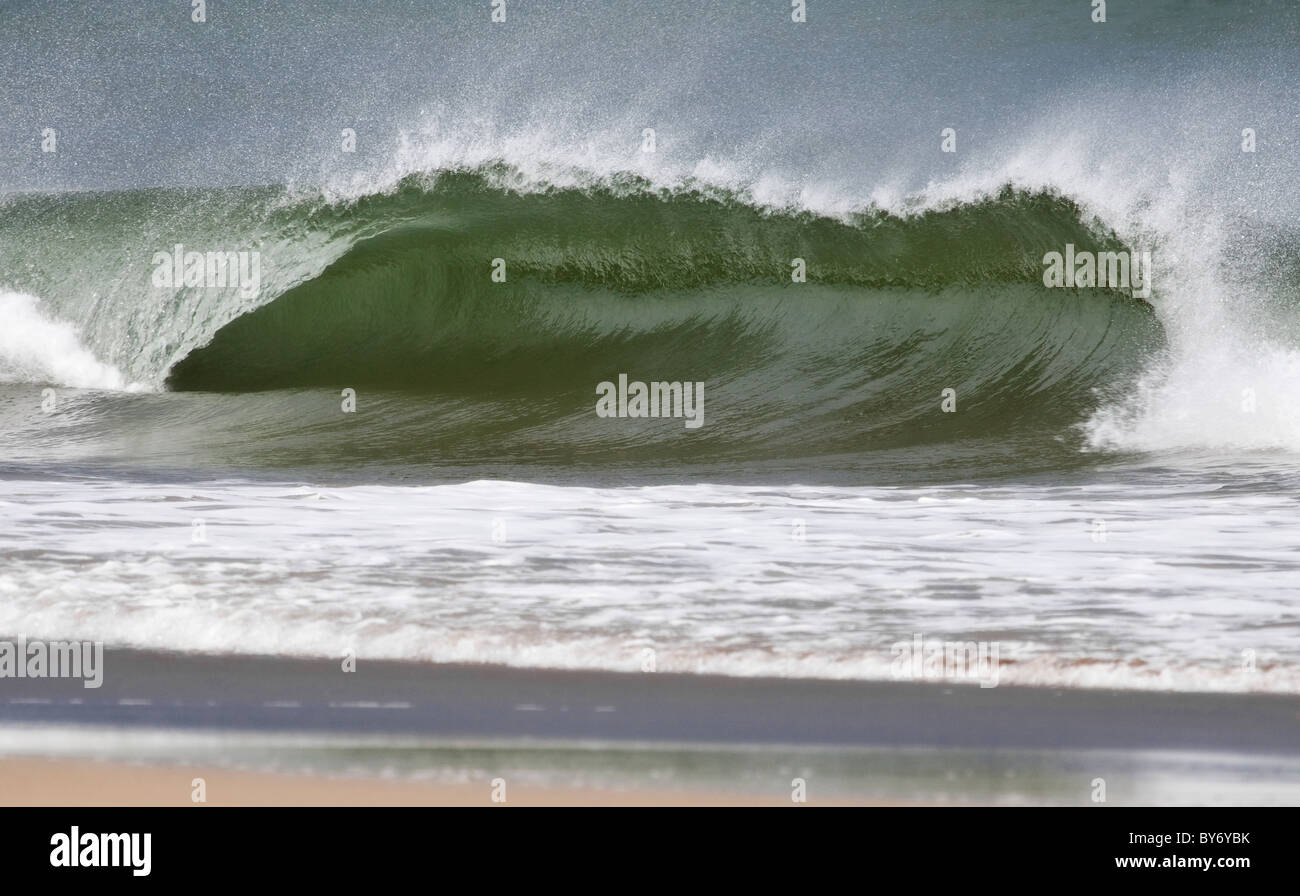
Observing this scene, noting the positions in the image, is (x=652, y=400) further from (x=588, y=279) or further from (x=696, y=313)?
(x=588, y=279)

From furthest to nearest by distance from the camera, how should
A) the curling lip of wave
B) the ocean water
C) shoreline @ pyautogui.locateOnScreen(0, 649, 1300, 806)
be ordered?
the curling lip of wave < the ocean water < shoreline @ pyautogui.locateOnScreen(0, 649, 1300, 806)

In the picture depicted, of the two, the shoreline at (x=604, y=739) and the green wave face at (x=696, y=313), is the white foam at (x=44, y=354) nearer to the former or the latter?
the green wave face at (x=696, y=313)

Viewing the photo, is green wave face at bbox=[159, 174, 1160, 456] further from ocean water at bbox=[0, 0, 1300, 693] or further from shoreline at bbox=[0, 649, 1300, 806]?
shoreline at bbox=[0, 649, 1300, 806]

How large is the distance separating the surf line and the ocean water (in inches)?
5.6

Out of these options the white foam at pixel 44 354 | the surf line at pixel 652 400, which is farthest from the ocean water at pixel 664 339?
the surf line at pixel 652 400

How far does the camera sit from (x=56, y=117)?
1950 cm

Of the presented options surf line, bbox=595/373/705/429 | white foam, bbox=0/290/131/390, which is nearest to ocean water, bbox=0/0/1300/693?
white foam, bbox=0/290/131/390

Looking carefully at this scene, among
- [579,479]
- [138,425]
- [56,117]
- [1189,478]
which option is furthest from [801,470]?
[56,117]

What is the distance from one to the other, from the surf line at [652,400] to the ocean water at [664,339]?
→ 14 cm

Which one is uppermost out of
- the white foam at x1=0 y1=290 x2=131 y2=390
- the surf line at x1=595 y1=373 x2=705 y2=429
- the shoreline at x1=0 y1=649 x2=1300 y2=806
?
the white foam at x1=0 y1=290 x2=131 y2=390

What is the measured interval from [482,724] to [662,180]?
8.75 m

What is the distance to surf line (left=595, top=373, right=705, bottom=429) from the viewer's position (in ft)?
28.4

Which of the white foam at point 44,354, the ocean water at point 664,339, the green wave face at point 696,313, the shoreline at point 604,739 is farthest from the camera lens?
the white foam at point 44,354

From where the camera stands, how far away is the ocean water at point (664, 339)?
384 centimetres
